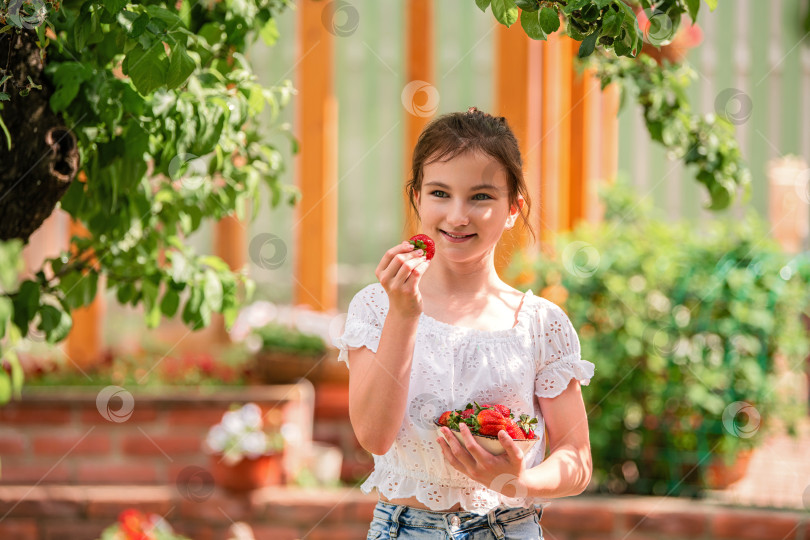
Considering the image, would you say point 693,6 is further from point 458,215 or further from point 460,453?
point 460,453

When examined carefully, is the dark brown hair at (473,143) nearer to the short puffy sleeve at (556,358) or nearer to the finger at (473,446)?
the short puffy sleeve at (556,358)

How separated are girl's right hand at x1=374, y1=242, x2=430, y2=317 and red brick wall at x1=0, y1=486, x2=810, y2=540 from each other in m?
2.66

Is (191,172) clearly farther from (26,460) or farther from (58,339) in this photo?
(26,460)

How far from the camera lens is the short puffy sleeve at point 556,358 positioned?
5.46ft

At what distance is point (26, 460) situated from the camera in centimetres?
433

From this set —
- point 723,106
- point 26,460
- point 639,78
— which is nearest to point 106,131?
point 639,78

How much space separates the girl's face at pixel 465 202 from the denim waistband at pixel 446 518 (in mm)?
432

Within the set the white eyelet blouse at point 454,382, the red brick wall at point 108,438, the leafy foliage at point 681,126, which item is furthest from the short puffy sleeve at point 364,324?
the red brick wall at point 108,438

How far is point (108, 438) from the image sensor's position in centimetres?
435

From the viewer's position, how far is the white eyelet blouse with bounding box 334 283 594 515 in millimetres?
1626

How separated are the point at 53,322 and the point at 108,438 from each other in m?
2.46

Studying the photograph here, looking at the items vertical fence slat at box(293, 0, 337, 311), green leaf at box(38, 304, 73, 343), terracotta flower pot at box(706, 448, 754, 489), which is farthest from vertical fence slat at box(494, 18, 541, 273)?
green leaf at box(38, 304, 73, 343)

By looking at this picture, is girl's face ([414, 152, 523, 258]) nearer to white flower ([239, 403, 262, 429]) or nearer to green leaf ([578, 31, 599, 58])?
green leaf ([578, 31, 599, 58])

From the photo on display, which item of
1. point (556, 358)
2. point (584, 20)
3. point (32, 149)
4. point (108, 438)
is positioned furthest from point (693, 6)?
point (108, 438)
